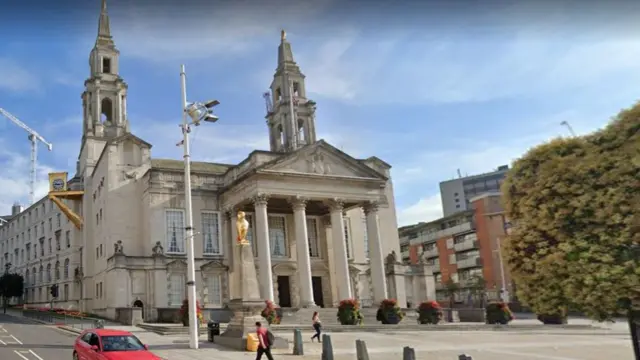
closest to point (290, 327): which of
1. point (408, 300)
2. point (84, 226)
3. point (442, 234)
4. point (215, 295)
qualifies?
point (215, 295)

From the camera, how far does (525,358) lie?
62.8 ft

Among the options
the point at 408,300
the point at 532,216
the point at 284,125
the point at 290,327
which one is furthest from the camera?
the point at 284,125

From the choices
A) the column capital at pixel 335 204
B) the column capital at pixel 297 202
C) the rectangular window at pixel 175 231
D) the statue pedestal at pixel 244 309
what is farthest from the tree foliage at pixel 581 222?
the rectangular window at pixel 175 231

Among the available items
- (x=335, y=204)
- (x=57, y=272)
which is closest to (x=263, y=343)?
(x=335, y=204)

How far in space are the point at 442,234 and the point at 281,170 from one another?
42.3 m

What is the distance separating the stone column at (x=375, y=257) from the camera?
41406 mm

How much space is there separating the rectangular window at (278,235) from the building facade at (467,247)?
19814mm

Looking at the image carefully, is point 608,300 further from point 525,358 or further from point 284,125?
point 284,125

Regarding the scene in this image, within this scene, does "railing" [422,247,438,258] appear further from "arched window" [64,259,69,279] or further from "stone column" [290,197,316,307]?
"arched window" [64,259,69,279]

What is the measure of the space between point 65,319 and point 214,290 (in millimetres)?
10325

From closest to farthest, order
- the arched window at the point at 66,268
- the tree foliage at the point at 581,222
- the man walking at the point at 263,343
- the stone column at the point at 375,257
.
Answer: the tree foliage at the point at 581,222, the man walking at the point at 263,343, the stone column at the point at 375,257, the arched window at the point at 66,268

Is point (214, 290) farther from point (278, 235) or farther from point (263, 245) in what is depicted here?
point (278, 235)

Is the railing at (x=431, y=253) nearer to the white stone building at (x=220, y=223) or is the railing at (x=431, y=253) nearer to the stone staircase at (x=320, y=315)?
the white stone building at (x=220, y=223)

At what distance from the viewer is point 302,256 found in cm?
Answer: 3959
